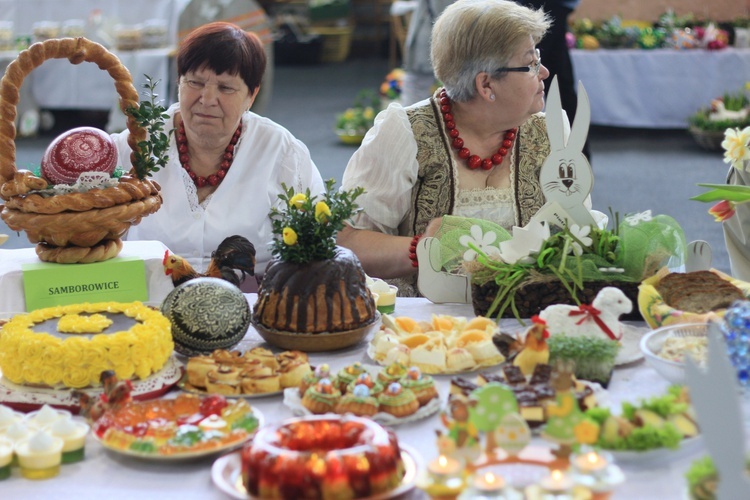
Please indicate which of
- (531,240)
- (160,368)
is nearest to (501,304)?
(531,240)

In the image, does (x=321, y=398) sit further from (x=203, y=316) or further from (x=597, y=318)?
(x=597, y=318)

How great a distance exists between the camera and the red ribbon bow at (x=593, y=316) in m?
1.70

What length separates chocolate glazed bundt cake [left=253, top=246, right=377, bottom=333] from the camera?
5.68 ft

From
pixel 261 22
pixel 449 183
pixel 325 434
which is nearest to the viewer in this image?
pixel 325 434


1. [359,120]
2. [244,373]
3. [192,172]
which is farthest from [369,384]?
[359,120]

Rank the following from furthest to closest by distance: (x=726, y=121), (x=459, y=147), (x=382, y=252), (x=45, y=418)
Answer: (x=726, y=121) → (x=459, y=147) → (x=382, y=252) → (x=45, y=418)

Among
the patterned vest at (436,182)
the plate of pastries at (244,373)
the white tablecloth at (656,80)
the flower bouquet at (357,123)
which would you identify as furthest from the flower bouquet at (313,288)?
the white tablecloth at (656,80)

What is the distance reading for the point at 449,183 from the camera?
2.59 meters

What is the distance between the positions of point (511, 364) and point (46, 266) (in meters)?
0.95

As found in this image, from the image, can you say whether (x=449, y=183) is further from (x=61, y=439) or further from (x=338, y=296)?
(x=61, y=439)

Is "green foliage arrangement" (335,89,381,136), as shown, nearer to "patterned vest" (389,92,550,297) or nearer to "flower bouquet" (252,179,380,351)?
"patterned vest" (389,92,550,297)

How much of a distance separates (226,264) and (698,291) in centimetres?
92

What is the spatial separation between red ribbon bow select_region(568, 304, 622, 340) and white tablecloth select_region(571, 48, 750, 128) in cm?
623

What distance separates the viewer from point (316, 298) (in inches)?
67.9
